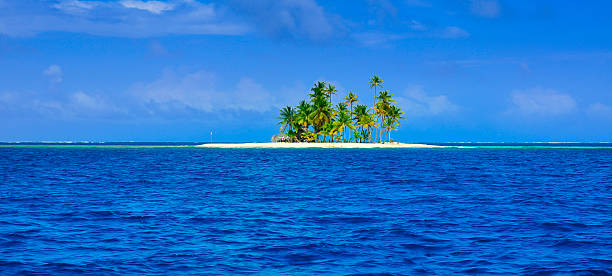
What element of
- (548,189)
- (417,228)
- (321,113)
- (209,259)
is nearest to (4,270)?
(209,259)

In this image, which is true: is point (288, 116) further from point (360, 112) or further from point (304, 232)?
point (304, 232)

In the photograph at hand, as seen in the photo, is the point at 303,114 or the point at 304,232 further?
the point at 303,114

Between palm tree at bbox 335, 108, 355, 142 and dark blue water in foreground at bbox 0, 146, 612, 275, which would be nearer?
dark blue water in foreground at bbox 0, 146, 612, 275

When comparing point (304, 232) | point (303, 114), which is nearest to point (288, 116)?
point (303, 114)

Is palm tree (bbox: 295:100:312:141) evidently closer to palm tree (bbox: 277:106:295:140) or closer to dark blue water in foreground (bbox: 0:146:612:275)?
palm tree (bbox: 277:106:295:140)

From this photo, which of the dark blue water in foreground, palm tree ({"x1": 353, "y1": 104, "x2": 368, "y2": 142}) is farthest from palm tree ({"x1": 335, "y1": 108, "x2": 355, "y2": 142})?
the dark blue water in foreground

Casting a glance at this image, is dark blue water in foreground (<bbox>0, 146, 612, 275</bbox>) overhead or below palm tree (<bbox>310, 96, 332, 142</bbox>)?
below

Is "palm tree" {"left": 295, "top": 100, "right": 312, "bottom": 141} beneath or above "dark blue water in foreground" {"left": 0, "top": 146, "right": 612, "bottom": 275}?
above

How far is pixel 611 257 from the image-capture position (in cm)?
1468

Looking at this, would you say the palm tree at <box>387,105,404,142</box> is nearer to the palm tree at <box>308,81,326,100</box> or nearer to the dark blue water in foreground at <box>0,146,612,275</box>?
the palm tree at <box>308,81,326,100</box>

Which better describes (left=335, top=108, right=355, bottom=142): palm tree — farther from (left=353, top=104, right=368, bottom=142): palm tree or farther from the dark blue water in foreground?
the dark blue water in foreground

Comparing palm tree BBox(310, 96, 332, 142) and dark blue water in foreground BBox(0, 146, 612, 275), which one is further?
palm tree BBox(310, 96, 332, 142)

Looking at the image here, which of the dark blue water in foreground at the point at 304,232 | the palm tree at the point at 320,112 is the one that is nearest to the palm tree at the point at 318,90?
the palm tree at the point at 320,112

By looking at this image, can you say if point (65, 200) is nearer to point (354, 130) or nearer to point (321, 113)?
point (321, 113)
